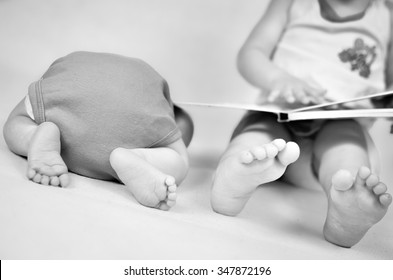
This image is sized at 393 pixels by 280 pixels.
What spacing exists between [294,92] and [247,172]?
28cm

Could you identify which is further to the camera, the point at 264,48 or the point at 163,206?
the point at 264,48

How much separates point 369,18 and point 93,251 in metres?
0.76

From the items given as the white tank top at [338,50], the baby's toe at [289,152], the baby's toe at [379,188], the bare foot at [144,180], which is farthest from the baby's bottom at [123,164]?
the white tank top at [338,50]

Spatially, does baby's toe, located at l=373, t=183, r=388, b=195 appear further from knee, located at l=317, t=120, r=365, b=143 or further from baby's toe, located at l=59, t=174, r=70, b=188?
baby's toe, located at l=59, t=174, r=70, b=188

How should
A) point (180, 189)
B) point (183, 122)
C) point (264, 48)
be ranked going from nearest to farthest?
point (180, 189)
point (183, 122)
point (264, 48)

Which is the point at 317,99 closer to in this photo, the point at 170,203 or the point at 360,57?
the point at 360,57

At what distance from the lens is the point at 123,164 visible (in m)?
0.70

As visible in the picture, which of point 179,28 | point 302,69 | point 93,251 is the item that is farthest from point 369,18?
point 93,251

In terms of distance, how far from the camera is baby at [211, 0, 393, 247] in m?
0.65

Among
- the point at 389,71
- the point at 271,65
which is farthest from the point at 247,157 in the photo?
the point at 389,71

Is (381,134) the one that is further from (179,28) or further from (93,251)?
(93,251)

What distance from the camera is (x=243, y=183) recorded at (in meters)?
0.68

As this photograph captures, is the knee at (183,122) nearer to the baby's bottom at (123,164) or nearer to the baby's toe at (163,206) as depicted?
the baby's bottom at (123,164)

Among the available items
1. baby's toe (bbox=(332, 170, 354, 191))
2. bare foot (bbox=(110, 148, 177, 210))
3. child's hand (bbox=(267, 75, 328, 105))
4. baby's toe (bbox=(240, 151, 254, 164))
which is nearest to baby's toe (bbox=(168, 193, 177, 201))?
bare foot (bbox=(110, 148, 177, 210))
